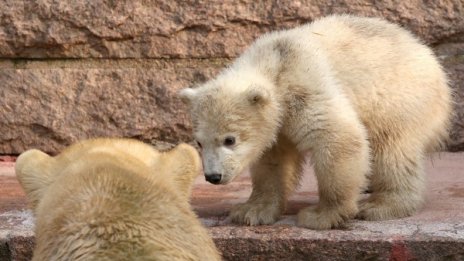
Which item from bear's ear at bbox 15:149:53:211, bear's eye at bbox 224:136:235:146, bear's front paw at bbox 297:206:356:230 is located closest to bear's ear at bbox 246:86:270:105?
bear's eye at bbox 224:136:235:146

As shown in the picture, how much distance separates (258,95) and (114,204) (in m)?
1.36

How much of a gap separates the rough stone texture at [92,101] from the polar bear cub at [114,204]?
74.4 inches

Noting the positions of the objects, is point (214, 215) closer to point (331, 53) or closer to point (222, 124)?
point (222, 124)

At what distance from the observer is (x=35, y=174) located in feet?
11.4

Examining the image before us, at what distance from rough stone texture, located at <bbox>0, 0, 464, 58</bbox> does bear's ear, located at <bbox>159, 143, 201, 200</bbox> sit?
1925mm

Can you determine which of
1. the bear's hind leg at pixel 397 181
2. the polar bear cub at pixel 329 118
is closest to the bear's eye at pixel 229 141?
the polar bear cub at pixel 329 118

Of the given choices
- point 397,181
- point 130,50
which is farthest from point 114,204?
point 130,50

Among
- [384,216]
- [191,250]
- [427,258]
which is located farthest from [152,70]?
[191,250]

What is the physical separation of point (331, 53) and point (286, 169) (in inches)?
19.3

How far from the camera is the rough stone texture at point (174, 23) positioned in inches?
210

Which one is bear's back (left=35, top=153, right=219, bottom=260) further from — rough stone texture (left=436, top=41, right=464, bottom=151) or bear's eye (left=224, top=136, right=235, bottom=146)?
rough stone texture (left=436, top=41, right=464, bottom=151)

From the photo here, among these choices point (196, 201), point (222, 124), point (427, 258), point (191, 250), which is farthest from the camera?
point (196, 201)

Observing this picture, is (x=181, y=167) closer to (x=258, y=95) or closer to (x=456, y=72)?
(x=258, y=95)

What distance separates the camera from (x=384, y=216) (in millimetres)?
4332
